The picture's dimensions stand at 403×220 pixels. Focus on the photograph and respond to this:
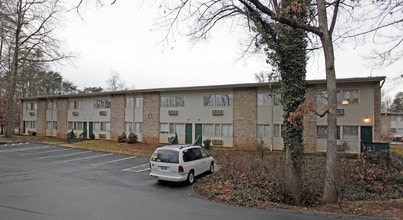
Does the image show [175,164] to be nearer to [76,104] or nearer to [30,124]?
[76,104]

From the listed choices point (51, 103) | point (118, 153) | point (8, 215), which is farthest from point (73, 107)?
point (8, 215)

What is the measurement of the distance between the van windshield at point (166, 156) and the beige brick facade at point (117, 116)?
687 inches

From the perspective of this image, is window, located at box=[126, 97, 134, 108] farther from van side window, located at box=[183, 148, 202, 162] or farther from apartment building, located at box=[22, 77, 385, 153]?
van side window, located at box=[183, 148, 202, 162]

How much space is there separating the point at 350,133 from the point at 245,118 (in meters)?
7.65

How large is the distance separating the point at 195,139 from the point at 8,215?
1853 cm

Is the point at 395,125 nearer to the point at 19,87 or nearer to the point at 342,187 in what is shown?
the point at 342,187

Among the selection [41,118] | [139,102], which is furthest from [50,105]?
[139,102]

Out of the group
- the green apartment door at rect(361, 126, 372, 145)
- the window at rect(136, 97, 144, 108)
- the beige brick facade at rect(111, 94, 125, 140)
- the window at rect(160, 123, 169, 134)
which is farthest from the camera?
the beige brick facade at rect(111, 94, 125, 140)

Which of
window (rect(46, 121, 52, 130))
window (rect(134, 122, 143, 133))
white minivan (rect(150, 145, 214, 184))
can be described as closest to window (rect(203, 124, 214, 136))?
window (rect(134, 122, 143, 133))

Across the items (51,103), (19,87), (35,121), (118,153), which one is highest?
(19,87)

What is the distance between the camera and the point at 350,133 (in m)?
19.6

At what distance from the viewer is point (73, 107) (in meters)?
32.6

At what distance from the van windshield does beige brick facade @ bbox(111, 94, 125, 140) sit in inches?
687

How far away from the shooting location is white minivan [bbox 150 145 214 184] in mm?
11398
